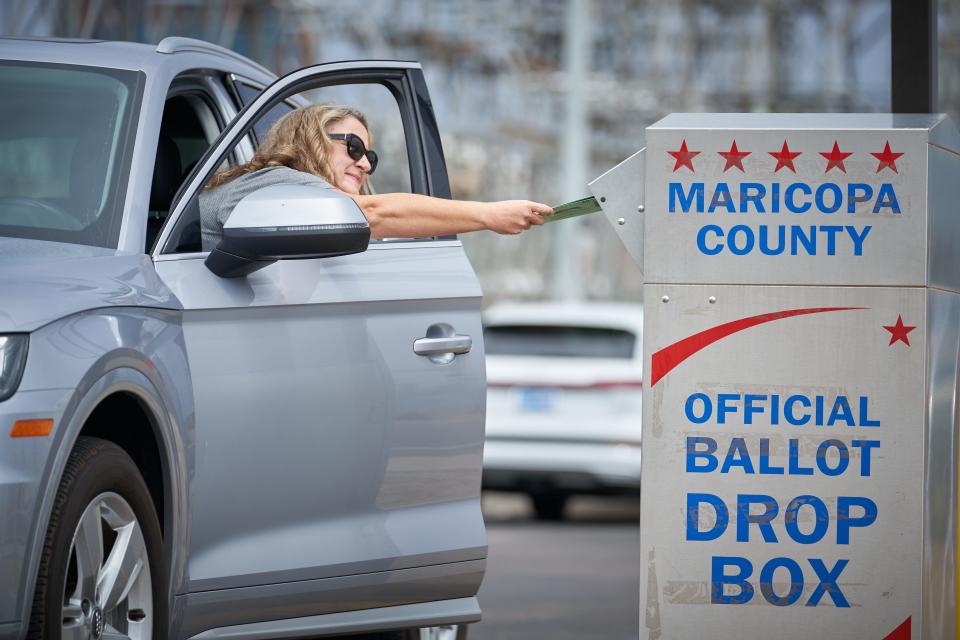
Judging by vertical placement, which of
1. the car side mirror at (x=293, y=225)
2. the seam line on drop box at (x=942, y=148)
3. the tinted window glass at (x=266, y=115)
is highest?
the tinted window glass at (x=266, y=115)

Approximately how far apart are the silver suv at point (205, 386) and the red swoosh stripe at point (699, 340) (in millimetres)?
809

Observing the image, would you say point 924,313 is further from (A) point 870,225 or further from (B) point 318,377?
(B) point 318,377

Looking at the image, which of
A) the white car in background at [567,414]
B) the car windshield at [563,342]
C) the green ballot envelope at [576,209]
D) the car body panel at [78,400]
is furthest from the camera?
the car windshield at [563,342]

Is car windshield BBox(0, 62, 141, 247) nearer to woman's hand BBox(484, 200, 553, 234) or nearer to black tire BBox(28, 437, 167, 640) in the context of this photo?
black tire BBox(28, 437, 167, 640)

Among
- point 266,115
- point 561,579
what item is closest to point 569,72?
point 561,579

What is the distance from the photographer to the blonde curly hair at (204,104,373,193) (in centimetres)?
516

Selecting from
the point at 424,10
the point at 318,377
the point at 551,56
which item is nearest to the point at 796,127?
the point at 318,377

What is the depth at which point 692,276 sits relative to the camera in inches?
168

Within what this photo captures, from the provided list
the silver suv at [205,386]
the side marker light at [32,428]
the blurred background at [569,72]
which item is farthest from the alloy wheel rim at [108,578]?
the blurred background at [569,72]

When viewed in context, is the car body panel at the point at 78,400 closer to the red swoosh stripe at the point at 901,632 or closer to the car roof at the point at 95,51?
the car roof at the point at 95,51

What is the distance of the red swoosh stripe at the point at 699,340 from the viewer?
4207 mm

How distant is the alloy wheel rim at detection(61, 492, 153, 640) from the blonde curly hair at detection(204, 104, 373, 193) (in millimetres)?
1432

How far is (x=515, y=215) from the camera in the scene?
16.0 ft

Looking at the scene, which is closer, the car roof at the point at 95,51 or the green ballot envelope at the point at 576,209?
the green ballot envelope at the point at 576,209
